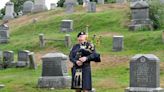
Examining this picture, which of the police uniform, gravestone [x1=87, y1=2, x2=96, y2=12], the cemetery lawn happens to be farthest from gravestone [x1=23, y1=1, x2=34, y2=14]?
the police uniform

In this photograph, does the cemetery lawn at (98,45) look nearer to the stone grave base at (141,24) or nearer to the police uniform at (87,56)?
the stone grave base at (141,24)

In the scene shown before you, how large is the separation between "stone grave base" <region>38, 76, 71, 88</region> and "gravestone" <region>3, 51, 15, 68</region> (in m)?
7.73

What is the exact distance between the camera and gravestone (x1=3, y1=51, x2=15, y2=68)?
23.8m

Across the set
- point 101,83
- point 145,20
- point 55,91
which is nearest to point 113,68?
point 101,83

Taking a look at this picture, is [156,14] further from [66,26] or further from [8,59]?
[8,59]

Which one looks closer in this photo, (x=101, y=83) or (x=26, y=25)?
(x=101, y=83)

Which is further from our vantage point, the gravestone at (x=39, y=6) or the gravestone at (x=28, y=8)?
the gravestone at (x=28, y=8)

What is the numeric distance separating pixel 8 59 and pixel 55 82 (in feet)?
27.2

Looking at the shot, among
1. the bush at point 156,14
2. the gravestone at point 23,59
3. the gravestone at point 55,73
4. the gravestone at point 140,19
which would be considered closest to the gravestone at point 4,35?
the gravestone at point 140,19

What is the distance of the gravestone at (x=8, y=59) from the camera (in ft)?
78.1

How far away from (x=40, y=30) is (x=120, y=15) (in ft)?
20.1

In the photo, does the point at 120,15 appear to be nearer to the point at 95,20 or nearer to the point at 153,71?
the point at 95,20

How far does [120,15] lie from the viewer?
35656 mm

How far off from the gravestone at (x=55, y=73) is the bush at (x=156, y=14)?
16368 millimetres
